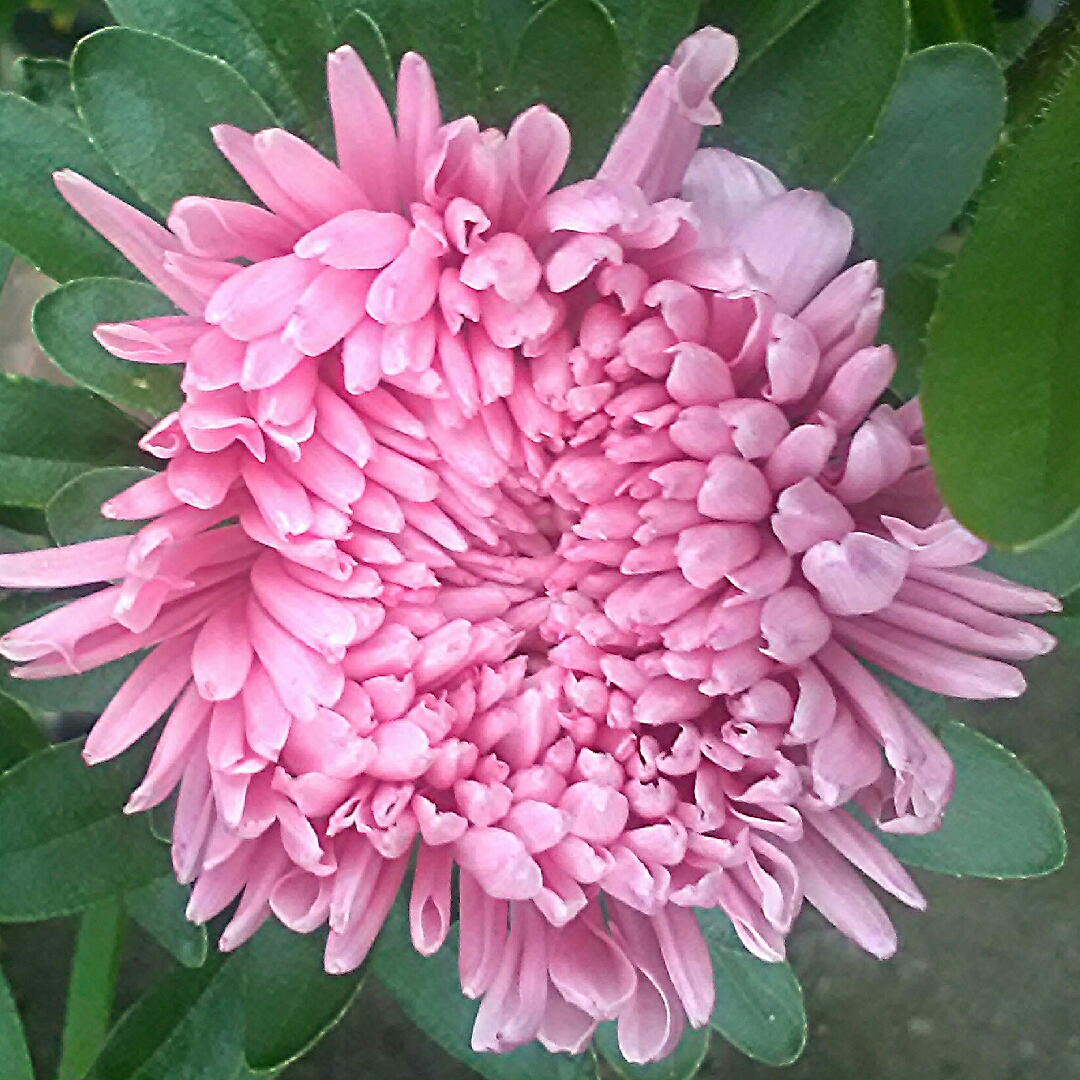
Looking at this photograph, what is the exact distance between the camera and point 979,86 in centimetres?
62

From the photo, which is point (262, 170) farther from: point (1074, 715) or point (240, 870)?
point (1074, 715)

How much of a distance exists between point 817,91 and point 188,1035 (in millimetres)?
748

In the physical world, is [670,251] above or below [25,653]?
above

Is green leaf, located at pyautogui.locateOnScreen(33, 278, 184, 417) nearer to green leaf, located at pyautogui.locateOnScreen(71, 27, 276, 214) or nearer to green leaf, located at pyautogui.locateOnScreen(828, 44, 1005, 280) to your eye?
green leaf, located at pyautogui.locateOnScreen(71, 27, 276, 214)

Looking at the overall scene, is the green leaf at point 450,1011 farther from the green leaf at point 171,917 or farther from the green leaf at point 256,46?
the green leaf at point 256,46

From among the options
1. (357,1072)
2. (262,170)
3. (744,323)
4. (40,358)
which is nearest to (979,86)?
(744,323)

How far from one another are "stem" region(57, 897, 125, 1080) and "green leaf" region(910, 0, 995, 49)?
3.13ft

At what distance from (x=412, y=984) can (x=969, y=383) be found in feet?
1.83

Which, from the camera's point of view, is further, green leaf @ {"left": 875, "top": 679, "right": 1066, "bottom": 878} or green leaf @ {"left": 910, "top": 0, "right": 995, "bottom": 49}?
green leaf @ {"left": 910, "top": 0, "right": 995, "bottom": 49}

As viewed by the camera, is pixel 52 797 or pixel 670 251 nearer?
pixel 670 251

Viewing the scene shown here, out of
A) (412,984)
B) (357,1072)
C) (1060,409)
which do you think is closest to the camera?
(1060,409)

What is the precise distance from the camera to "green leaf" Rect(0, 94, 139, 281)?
691 millimetres

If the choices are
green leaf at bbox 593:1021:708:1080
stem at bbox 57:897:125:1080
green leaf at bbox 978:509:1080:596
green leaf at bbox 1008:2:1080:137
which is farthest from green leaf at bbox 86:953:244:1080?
green leaf at bbox 1008:2:1080:137

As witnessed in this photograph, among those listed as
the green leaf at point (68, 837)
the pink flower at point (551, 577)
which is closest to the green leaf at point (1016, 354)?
the pink flower at point (551, 577)
